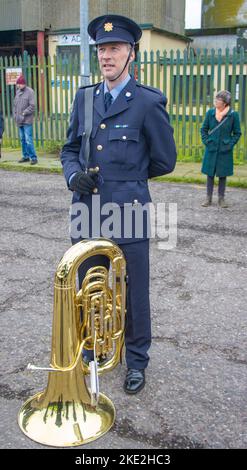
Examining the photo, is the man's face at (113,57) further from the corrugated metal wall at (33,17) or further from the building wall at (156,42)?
the corrugated metal wall at (33,17)

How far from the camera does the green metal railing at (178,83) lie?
11.3 metres

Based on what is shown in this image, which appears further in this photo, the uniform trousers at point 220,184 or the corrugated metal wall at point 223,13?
the corrugated metal wall at point 223,13

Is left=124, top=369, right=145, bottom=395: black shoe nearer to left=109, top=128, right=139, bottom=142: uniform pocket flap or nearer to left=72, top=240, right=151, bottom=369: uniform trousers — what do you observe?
left=72, top=240, right=151, bottom=369: uniform trousers

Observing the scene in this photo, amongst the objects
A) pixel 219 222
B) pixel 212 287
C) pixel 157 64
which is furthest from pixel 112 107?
pixel 157 64

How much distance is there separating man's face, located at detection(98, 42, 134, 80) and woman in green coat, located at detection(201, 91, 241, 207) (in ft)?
16.5

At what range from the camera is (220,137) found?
7.73 meters

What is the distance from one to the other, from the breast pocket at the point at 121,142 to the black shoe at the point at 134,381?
4.25 ft

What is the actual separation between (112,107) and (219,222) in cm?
442

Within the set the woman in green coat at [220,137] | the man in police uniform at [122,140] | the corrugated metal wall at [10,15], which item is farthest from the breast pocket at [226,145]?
the corrugated metal wall at [10,15]

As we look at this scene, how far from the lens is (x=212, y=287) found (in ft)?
16.1

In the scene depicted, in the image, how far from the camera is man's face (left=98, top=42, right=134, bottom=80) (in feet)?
9.29

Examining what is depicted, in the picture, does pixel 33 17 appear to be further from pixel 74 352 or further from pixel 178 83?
pixel 74 352

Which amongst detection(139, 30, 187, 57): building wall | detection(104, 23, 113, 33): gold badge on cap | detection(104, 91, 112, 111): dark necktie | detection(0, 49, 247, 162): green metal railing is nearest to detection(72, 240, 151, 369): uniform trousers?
detection(104, 91, 112, 111): dark necktie

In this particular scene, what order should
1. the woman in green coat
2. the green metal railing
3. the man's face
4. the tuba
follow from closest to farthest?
the tuba → the man's face → the woman in green coat → the green metal railing
